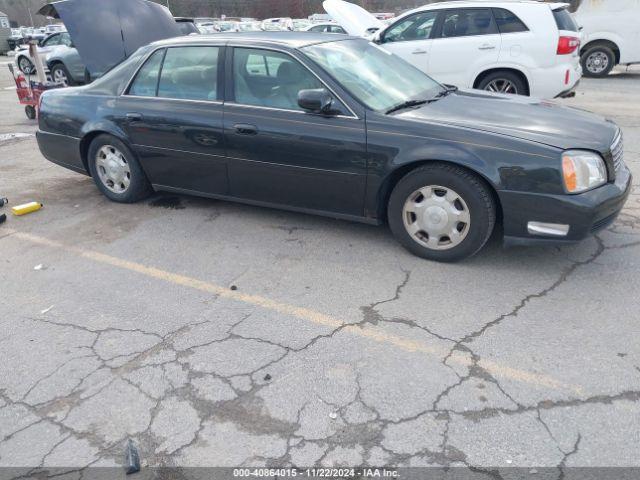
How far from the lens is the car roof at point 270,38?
14.4ft

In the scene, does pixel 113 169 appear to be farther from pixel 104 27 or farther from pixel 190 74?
pixel 104 27

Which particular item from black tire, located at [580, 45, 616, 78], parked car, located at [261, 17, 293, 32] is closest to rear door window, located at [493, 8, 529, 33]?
black tire, located at [580, 45, 616, 78]

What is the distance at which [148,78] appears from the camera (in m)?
4.96

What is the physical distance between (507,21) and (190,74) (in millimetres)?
5890

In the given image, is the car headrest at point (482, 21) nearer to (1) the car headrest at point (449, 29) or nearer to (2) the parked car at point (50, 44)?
(1) the car headrest at point (449, 29)

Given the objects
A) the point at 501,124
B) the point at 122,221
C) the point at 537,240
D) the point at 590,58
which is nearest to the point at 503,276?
the point at 537,240

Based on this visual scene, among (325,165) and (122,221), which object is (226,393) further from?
(122,221)

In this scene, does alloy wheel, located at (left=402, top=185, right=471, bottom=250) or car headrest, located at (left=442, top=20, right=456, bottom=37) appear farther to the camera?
car headrest, located at (left=442, top=20, right=456, bottom=37)

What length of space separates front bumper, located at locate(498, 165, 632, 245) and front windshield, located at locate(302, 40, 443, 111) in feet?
4.03

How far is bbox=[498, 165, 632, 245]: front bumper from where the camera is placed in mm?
3441

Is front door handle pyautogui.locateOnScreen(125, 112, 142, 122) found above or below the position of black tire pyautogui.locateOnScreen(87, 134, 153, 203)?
above

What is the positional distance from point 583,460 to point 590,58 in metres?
14.2

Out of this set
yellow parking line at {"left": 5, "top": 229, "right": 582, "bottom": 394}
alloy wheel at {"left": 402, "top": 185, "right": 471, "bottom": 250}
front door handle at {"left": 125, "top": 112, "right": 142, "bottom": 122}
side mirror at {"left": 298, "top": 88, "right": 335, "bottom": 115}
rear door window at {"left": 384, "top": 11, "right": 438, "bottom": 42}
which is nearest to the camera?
yellow parking line at {"left": 5, "top": 229, "right": 582, "bottom": 394}

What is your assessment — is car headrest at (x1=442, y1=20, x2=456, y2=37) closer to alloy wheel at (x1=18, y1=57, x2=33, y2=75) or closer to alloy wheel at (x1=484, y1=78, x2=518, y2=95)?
alloy wheel at (x1=484, y1=78, x2=518, y2=95)
